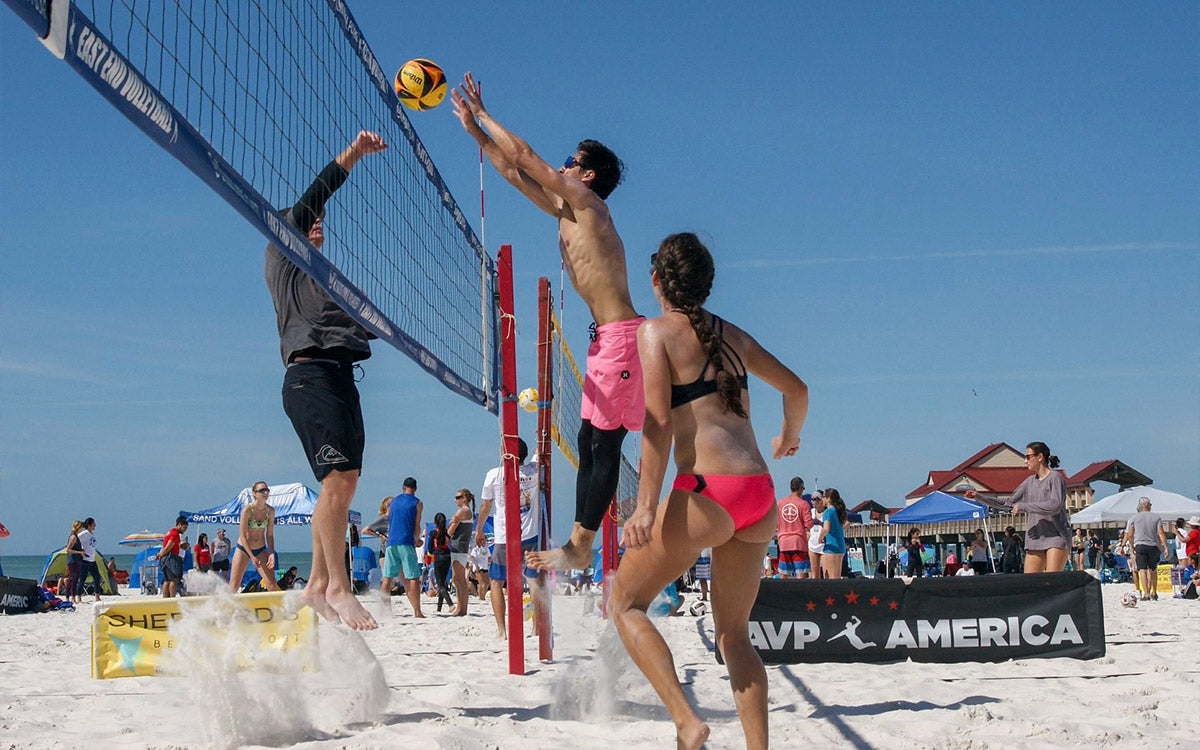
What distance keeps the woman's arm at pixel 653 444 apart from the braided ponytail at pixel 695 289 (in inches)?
5.7

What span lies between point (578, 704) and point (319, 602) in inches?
43.0

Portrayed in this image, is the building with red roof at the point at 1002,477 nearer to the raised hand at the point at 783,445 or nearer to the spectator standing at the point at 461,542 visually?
the spectator standing at the point at 461,542

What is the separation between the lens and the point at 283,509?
18641 millimetres

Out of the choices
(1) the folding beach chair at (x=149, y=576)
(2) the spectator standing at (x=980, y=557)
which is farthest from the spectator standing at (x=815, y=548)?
(1) the folding beach chair at (x=149, y=576)

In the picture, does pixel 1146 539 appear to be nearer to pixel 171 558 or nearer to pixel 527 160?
pixel 527 160

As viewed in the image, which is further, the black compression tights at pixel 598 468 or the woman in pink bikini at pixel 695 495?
the black compression tights at pixel 598 468

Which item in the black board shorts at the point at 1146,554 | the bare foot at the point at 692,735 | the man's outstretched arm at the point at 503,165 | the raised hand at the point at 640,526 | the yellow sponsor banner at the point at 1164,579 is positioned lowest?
the yellow sponsor banner at the point at 1164,579

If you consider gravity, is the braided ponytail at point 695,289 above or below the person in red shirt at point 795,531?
above

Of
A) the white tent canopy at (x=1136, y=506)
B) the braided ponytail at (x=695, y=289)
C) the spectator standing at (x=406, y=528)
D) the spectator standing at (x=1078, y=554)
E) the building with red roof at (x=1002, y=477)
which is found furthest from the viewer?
the building with red roof at (x=1002, y=477)

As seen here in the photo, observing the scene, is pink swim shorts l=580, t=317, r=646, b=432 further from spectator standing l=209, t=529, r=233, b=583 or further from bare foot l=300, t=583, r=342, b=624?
spectator standing l=209, t=529, r=233, b=583

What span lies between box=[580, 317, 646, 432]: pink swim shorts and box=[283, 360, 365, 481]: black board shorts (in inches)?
33.7

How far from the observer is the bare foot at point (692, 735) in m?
2.56

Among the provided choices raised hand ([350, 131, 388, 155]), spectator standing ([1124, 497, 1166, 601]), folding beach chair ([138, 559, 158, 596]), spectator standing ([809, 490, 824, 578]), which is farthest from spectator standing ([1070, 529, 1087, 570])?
raised hand ([350, 131, 388, 155])

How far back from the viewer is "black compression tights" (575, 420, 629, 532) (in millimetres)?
3479
